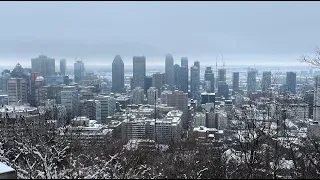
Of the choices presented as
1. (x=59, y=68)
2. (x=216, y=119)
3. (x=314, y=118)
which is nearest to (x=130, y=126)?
(x=216, y=119)

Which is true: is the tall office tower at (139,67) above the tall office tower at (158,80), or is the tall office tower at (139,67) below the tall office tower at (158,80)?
above


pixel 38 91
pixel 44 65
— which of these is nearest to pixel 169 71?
pixel 44 65

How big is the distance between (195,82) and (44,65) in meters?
21.0

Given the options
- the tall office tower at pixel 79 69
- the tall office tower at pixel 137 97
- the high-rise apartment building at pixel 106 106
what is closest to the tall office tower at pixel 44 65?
A: the tall office tower at pixel 79 69

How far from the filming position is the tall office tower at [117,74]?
46969 mm

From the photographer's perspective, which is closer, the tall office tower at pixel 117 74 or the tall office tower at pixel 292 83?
the tall office tower at pixel 292 83

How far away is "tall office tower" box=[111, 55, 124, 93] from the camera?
4697cm

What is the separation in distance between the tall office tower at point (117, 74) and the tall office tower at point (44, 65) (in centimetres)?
875

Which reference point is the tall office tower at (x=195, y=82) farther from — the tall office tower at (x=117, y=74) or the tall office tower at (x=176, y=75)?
the tall office tower at (x=117, y=74)

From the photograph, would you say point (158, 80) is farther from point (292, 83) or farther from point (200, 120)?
point (292, 83)

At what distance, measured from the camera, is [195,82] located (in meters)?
45.2

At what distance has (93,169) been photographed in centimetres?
354

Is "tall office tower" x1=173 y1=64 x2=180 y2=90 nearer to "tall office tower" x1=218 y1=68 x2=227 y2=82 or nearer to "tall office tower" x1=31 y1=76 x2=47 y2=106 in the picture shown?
"tall office tower" x1=218 y1=68 x2=227 y2=82

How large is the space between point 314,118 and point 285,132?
502 cm
